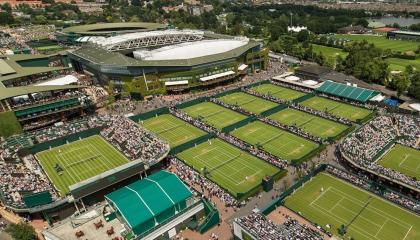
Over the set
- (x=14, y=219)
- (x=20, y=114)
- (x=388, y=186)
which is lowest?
(x=388, y=186)

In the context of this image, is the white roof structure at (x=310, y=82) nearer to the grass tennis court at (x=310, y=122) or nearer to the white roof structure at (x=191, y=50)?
the grass tennis court at (x=310, y=122)

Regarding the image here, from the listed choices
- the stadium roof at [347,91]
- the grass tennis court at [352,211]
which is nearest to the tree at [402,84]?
the stadium roof at [347,91]

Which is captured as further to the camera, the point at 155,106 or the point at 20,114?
the point at 155,106

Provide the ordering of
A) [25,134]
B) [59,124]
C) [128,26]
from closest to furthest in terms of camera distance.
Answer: [25,134] → [59,124] → [128,26]

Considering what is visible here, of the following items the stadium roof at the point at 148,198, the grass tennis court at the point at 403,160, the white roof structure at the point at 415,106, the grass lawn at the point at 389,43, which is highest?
the stadium roof at the point at 148,198

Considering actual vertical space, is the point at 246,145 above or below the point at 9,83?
below

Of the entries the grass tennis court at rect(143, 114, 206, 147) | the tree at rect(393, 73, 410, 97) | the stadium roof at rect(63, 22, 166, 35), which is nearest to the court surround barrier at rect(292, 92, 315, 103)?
the tree at rect(393, 73, 410, 97)

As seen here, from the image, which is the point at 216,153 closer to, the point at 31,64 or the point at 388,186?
the point at 388,186

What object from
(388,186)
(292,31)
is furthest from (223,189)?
(292,31)

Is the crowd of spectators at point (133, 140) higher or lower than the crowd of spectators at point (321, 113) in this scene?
higher
